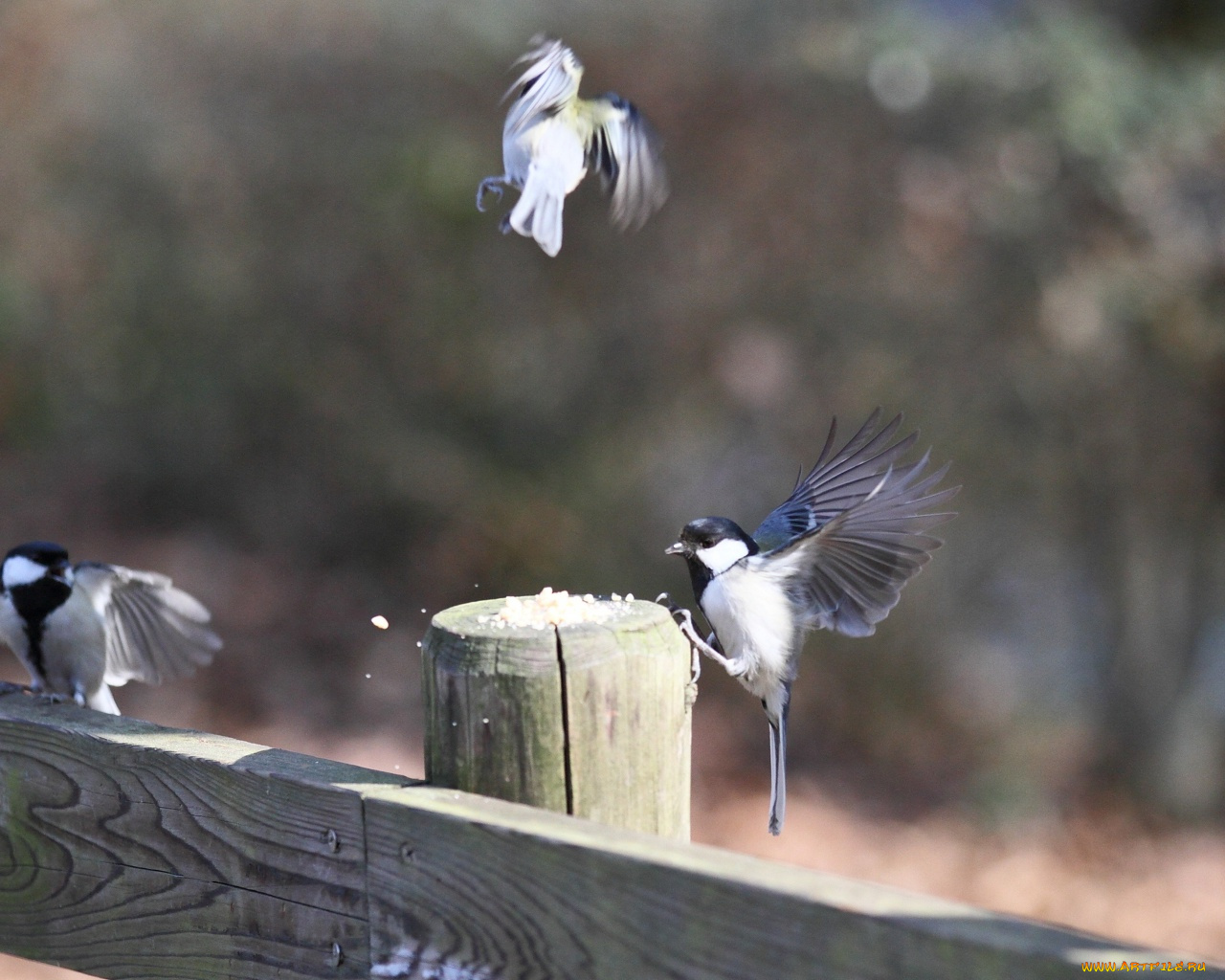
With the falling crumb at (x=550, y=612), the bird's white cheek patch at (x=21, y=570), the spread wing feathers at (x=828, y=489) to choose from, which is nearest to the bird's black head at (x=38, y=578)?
the bird's white cheek patch at (x=21, y=570)

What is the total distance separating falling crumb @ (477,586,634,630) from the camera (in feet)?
5.36

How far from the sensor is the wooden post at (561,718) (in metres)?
1.54

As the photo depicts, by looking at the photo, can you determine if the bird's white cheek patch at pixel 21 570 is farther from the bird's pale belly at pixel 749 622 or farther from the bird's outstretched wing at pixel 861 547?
the bird's outstretched wing at pixel 861 547

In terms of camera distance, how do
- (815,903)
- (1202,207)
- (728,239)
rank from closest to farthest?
(815,903), (1202,207), (728,239)

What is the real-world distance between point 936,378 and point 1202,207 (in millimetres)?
1281

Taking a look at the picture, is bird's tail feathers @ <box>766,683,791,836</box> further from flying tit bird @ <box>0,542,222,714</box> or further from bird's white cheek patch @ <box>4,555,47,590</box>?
bird's white cheek patch @ <box>4,555,47,590</box>

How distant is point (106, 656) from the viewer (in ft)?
13.0

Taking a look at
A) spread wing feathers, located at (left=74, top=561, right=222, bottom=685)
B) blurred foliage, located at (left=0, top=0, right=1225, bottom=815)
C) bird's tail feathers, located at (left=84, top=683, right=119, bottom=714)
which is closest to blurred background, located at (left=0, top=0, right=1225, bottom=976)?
blurred foliage, located at (left=0, top=0, right=1225, bottom=815)

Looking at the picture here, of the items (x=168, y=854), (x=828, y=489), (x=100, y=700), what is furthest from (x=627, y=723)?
(x=100, y=700)

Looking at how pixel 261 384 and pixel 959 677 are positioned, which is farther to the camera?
pixel 261 384

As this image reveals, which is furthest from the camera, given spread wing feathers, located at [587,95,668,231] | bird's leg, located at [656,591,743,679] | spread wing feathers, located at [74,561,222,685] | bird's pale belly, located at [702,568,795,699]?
spread wing feathers, located at [74,561,222,685]

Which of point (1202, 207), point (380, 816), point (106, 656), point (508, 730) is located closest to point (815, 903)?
point (508, 730)

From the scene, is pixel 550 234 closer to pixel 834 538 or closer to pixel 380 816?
pixel 834 538

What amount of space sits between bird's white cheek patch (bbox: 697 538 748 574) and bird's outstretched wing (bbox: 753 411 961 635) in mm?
82
